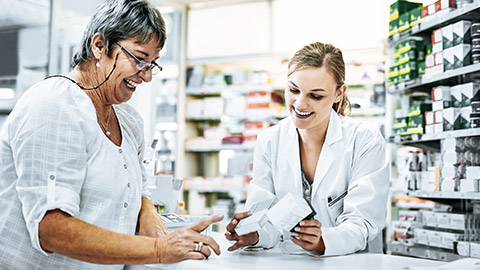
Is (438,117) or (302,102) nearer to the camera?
(302,102)

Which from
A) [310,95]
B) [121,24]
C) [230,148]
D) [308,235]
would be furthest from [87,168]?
[230,148]

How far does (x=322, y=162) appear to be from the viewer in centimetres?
218

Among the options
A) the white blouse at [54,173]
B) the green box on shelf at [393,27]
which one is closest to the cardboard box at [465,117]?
the green box on shelf at [393,27]

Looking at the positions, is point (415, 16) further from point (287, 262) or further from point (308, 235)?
point (287, 262)

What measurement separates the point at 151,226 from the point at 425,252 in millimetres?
2154

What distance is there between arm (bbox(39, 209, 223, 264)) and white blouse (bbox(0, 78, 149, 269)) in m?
0.03

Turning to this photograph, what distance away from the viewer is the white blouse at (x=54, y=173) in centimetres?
141

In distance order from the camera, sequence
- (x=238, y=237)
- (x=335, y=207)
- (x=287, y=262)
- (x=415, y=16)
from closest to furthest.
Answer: (x=287, y=262) < (x=238, y=237) < (x=335, y=207) < (x=415, y=16)

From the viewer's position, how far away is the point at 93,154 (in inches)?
60.9

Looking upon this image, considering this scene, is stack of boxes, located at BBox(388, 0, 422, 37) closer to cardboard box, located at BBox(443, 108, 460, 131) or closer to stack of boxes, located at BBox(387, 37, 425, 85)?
stack of boxes, located at BBox(387, 37, 425, 85)

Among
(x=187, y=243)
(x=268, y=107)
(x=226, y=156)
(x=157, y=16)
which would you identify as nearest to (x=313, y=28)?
(x=268, y=107)

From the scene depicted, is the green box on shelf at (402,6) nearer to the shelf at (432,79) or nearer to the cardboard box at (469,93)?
the shelf at (432,79)

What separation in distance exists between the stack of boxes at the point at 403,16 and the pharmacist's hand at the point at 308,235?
2289mm

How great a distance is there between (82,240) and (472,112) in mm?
2488
